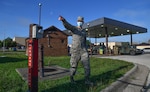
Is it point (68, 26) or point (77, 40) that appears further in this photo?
point (77, 40)

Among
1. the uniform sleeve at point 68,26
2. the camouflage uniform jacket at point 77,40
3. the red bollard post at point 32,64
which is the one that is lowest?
the red bollard post at point 32,64

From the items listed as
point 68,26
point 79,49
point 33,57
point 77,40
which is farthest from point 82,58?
point 33,57

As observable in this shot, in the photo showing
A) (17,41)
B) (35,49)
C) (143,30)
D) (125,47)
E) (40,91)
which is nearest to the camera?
(35,49)

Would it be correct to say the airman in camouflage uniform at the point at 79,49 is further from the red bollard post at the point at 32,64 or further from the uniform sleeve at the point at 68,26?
the red bollard post at the point at 32,64

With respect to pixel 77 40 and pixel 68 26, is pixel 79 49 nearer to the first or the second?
pixel 77 40

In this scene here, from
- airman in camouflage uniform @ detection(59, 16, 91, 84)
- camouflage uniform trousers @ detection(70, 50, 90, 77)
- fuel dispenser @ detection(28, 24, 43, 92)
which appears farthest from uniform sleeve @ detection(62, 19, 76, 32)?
fuel dispenser @ detection(28, 24, 43, 92)

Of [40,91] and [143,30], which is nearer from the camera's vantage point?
[40,91]

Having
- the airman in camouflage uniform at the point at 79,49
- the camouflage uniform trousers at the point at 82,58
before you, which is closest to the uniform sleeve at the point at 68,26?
the airman in camouflage uniform at the point at 79,49

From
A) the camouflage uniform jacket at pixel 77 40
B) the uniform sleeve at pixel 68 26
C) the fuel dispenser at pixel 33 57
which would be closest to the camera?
the fuel dispenser at pixel 33 57

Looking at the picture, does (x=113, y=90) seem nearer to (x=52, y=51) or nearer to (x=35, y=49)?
(x=35, y=49)

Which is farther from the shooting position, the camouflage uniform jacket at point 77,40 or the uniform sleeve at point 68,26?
the camouflage uniform jacket at point 77,40

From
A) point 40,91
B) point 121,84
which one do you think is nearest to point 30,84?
point 40,91

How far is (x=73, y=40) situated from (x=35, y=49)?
2.30m

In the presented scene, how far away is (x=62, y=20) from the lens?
207 inches
